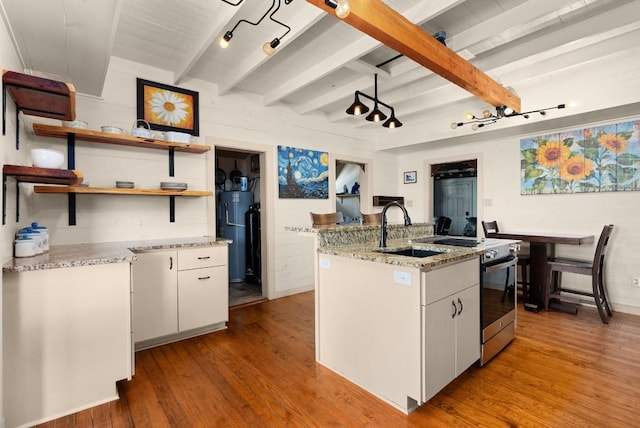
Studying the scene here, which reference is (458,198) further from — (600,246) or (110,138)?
(110,138)

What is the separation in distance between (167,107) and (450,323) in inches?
130

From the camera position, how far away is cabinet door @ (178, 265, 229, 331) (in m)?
2.75

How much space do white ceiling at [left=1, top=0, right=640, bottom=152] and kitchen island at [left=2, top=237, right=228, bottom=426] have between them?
4.36 feet

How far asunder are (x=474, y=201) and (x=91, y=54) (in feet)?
Answer: 23.1

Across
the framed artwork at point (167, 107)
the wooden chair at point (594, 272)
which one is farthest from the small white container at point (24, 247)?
the wooden chair at point (594, 272)

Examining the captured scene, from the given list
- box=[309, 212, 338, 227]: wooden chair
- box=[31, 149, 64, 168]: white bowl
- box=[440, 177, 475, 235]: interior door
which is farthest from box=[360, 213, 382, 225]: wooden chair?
box=[440, 177, 475, 235]: interior door

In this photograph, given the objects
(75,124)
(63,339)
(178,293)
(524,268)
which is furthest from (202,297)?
(524,268)

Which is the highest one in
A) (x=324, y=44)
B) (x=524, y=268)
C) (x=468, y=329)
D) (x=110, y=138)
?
(x=324, y=44)

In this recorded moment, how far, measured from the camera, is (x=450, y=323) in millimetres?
1904

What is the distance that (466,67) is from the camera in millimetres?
2602

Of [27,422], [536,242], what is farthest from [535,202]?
[27,422]

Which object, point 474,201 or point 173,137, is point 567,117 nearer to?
point 474,201

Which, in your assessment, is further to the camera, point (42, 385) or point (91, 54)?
point (91, 54)

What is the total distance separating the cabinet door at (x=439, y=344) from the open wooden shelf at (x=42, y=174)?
2.19m
